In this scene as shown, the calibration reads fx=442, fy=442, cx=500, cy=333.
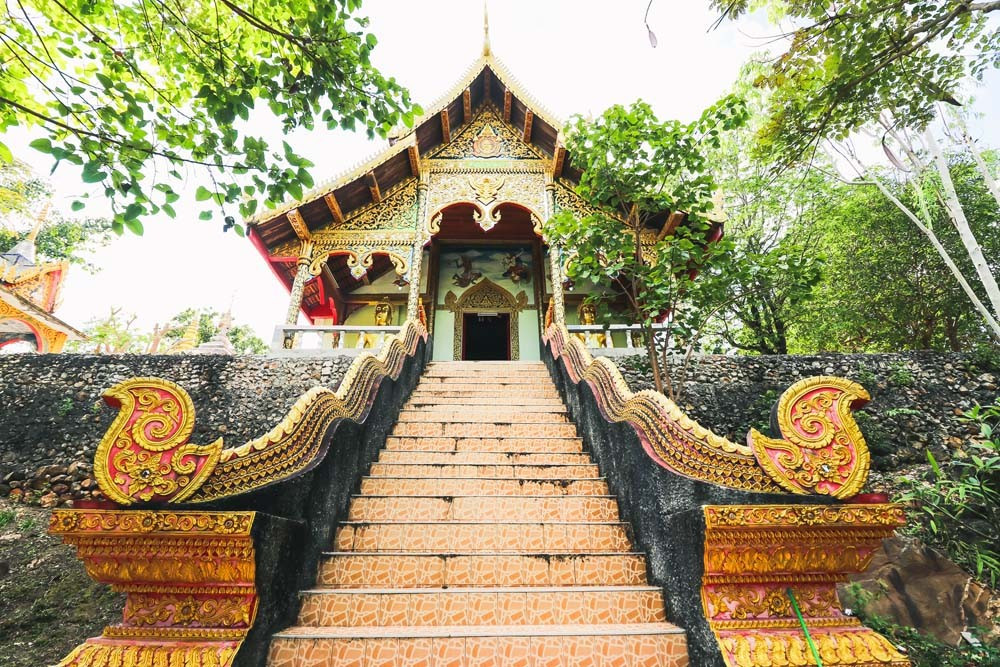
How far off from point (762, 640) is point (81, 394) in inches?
294

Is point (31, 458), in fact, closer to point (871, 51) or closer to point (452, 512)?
point (452, 512)

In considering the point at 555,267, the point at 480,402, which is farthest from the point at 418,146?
the point at 480,402

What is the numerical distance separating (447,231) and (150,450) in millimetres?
8838

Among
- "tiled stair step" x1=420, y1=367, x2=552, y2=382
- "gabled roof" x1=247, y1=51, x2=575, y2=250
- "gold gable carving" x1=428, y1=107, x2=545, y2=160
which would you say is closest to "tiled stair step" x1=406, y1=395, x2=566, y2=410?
"tiled stair step" x1=420, y1=367, x2=552, y2=382

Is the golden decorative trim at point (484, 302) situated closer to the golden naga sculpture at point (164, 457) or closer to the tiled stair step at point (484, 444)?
the tiled stair step at point (484, 444)

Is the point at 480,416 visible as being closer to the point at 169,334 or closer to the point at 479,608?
the point at 479,608

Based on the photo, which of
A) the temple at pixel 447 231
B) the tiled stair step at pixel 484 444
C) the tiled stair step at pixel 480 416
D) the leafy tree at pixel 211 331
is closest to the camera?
the tiled stair step at pixel 484 444

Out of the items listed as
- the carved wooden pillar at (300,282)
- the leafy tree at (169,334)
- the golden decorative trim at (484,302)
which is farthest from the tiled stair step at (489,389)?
the leafy tree at (169,334)

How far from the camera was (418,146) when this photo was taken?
8.36 meters

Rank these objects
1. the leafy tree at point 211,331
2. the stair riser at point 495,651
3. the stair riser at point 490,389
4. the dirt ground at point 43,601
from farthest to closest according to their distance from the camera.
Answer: the leafy tree at point 211,331 → the stair riser at point 490,389 → the dirt ground at point 43,601 → the stair riser at point 495,651

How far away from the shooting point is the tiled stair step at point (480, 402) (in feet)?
16.4

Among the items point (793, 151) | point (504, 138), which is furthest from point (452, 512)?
point (504, 138)

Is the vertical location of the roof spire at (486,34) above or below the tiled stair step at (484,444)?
above

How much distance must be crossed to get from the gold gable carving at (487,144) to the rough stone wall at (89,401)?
4.73 metres
